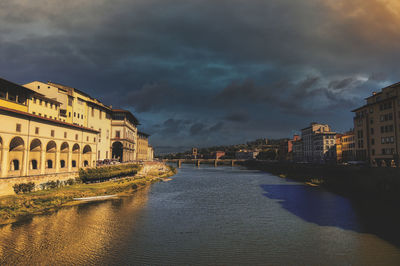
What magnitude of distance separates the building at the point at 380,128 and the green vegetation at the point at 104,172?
63.0 metres

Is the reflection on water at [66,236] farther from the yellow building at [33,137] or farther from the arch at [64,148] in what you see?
the arch at [64,148]

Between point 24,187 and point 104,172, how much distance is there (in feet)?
75.9

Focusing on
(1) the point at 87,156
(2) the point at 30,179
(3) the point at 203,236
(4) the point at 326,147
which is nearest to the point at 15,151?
(2) the point at 30,179

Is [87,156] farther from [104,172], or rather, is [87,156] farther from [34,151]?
[34,151]

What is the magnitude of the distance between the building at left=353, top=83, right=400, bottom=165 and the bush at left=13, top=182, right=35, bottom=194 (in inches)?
2696

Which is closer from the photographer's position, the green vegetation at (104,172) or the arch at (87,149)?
the green vegetation at (104,172)

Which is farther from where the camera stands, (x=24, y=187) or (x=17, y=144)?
(x=17, y=144)

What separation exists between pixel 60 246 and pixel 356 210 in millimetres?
39131

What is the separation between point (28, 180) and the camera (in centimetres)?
3994

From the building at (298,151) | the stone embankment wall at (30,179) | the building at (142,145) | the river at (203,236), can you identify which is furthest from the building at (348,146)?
the stone embankment wall at (30,179)

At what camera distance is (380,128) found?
66625 millimetres

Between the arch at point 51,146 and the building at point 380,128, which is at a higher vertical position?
the building at point 380,128

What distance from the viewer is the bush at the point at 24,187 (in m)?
37.6

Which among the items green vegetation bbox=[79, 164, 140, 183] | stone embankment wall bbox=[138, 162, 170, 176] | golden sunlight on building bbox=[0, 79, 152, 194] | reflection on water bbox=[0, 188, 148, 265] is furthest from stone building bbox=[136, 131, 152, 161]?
reflection on water bbox=[0, 188, 148, 265]
